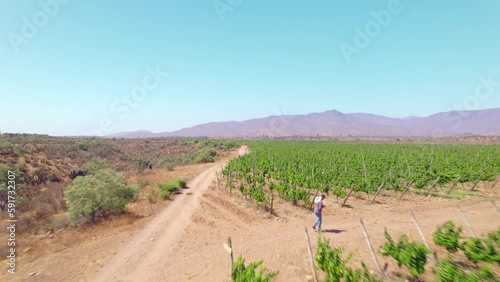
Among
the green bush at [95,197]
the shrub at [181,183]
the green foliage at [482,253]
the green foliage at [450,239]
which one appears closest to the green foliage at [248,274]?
the green foliage at [482,253]

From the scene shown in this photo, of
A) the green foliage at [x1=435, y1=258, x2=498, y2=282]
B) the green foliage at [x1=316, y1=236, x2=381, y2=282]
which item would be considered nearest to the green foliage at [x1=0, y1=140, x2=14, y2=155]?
the green foliage at [x1=316, y1=236, x2=381, y2=282]

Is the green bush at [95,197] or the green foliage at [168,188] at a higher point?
the green bush at [95,197]

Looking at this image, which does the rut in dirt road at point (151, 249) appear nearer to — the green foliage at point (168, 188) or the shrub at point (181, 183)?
the green foliage at point (168, 188)

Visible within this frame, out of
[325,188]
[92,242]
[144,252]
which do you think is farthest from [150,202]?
[325,188]

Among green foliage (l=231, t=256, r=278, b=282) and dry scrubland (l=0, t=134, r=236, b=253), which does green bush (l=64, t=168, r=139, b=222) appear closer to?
dry scrubland (l=0, t=134, r=236, b=253)

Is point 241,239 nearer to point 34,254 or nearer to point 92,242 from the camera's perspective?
point 92,242

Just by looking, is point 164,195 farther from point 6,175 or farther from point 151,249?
point 6,175

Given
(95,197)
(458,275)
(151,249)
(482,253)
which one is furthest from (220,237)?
(482,253)
